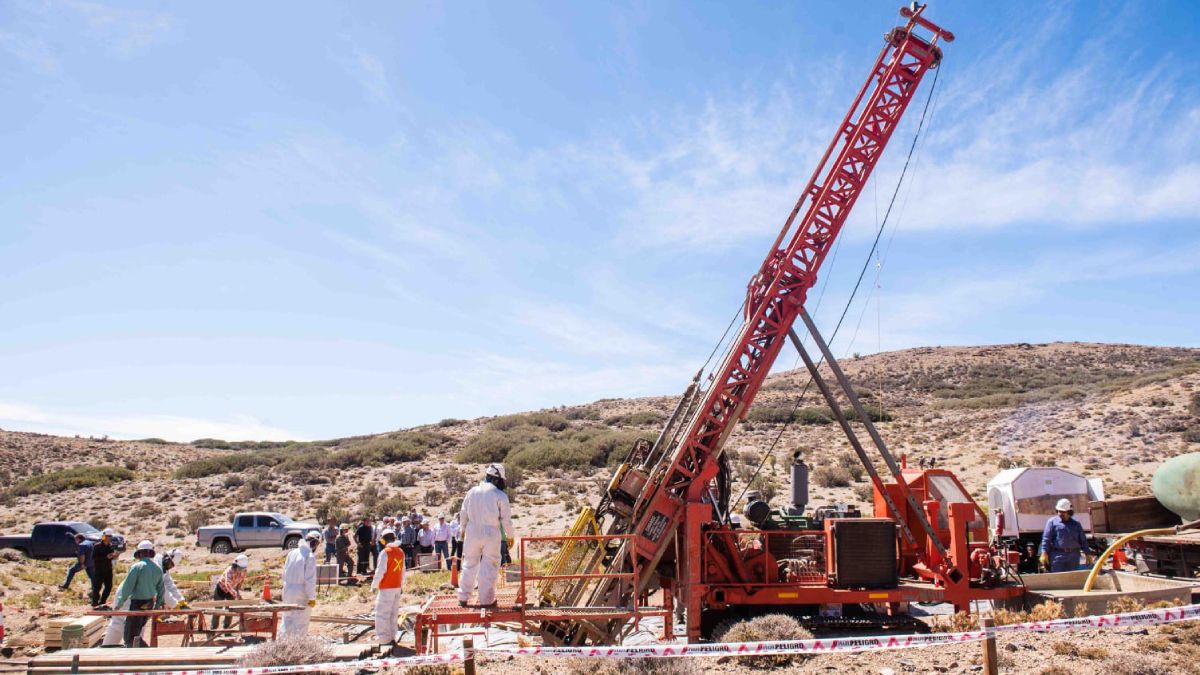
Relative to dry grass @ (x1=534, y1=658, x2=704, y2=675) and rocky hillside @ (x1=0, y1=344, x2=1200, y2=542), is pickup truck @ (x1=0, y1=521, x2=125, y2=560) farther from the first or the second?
dry grass @ (x1=534, y1=658, x2=704, y2=675)

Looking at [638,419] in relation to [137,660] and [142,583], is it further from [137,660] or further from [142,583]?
[137,660]

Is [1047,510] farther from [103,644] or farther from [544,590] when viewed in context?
[103,644]

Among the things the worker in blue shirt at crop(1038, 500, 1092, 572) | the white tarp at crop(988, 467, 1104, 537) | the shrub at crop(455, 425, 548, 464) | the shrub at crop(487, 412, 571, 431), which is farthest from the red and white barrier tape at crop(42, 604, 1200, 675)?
the shrub at crop(487, 412, 571, 431)

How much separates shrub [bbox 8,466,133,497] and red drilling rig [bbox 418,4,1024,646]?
3870 cm

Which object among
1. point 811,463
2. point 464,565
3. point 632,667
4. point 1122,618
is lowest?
point 632,667

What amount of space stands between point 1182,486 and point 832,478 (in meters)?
15.6

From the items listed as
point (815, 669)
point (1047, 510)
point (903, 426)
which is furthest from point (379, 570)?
point (903, 426)

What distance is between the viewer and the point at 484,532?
907 centimetres

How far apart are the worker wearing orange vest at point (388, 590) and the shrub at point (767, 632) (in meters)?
3.89

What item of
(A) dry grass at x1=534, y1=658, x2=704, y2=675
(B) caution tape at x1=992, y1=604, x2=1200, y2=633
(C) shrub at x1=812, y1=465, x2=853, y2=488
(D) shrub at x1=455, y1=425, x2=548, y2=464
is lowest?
(A) dry grass at x1=534, y1=658, x2=704, y2=675

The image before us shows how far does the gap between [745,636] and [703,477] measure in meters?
2.03

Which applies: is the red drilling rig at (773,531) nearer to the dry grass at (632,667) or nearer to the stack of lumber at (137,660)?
the dry grass at (632,667)

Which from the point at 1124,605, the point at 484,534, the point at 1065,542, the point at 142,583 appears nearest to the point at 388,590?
the point at 484,534

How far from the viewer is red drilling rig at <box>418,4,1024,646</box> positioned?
10.4 metres
